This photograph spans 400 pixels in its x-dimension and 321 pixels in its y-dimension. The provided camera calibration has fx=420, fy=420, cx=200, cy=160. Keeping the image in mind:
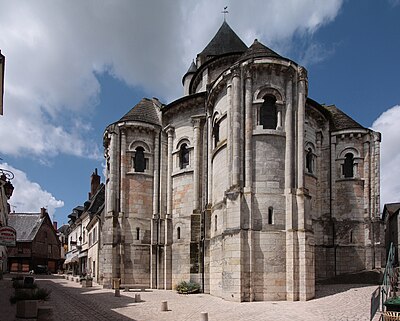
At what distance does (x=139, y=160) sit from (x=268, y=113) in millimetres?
10824

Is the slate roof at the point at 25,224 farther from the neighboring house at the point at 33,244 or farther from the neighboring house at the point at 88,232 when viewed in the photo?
the neighboring house at the point at 88,232

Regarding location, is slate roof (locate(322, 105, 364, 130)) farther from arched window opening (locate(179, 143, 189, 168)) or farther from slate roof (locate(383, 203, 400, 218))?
slate roof (locate(383, 203, 400, 218))

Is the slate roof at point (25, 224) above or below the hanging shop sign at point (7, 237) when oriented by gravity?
below

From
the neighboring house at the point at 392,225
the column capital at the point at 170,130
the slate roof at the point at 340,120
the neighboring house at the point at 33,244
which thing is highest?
the slate roof at the point at 340,120

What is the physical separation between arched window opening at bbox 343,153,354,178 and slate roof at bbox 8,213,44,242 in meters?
44.2

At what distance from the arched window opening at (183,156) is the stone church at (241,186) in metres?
0.12

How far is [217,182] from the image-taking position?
68.3 feet

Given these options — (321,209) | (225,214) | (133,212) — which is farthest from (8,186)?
(321,209)

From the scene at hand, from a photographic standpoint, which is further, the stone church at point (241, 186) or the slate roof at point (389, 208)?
the slate roof at point (389, 208)

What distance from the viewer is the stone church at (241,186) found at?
675 inches

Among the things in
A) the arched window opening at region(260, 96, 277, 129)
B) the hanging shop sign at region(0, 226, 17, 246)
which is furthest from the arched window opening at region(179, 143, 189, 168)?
the hanging shop sign at region(0, 226, 17, 246)

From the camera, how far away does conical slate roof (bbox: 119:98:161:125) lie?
2701 centimetres

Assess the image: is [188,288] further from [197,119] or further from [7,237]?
[197,119]

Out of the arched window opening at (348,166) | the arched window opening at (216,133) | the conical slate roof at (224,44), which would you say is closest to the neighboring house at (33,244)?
the conical slate roof at (224,44)
